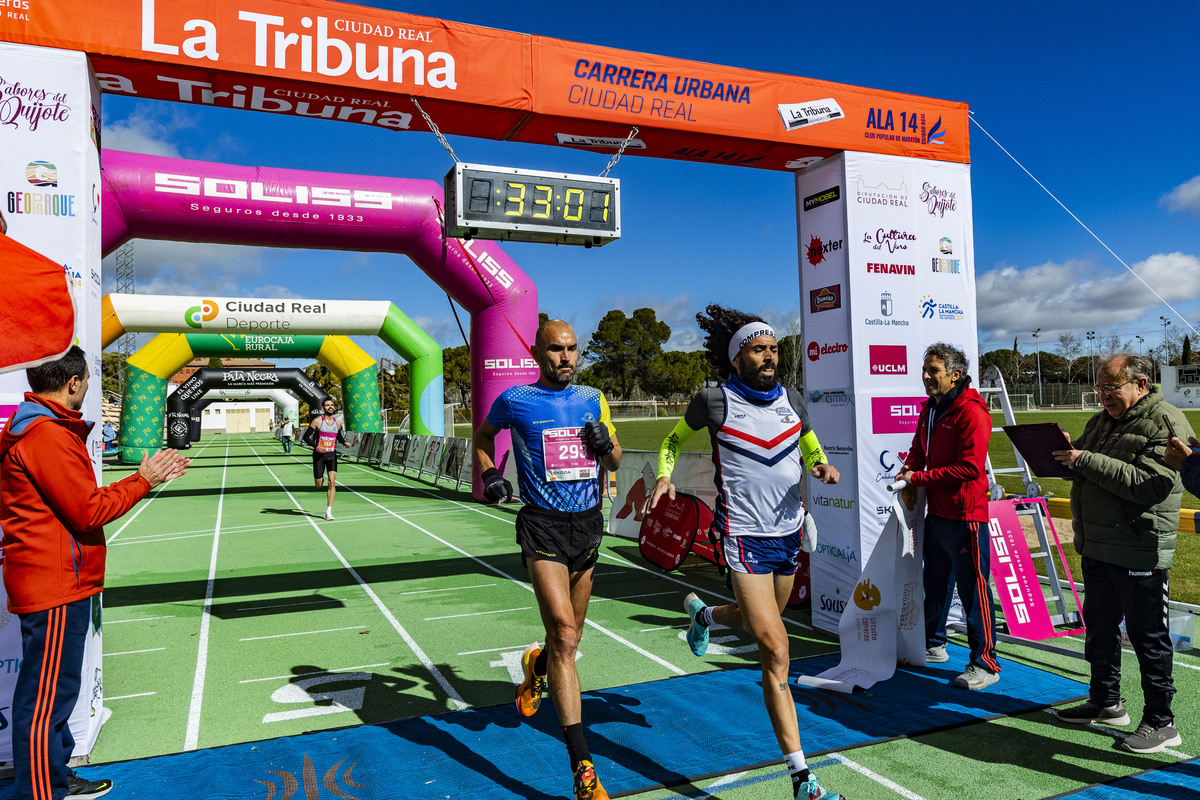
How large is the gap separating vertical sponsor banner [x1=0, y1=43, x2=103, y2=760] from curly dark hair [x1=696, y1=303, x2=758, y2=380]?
3.64m

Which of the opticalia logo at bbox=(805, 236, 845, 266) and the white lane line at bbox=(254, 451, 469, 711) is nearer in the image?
the white lane line at bbox=(254, 451, 469, 711)

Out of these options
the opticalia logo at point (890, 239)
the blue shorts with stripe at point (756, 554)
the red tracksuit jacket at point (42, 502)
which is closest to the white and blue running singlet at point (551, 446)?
the blue shorts with stripe at point (756, 554)

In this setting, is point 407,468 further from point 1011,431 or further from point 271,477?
point 1011,431

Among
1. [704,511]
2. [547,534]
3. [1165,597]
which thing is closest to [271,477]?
[704,511]

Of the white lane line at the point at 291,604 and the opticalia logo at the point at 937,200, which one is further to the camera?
the white lane line at the point at 291,604

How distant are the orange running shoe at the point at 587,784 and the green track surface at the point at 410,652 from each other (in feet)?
1.02

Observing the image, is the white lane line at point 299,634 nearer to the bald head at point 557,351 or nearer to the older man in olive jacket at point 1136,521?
the bald head at point 557,351

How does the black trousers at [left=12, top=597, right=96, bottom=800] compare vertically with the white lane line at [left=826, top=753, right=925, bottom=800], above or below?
above

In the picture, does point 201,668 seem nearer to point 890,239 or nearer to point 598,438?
point 598,438

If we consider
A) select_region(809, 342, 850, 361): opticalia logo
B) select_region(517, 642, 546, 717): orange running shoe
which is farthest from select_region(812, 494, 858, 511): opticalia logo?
select_region(517, 642, 546, 717): orange running shoe

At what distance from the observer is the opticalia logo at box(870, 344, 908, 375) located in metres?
5.97

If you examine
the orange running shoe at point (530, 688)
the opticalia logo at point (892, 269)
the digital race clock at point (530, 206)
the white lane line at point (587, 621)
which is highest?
the digital race clock at point (530, 206)

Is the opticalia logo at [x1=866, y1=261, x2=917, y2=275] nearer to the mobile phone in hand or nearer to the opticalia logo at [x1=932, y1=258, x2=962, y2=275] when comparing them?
the opticalia logo at [x1=932, y1=258, x2=962, y2=275]

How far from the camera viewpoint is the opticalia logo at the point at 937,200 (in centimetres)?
633
